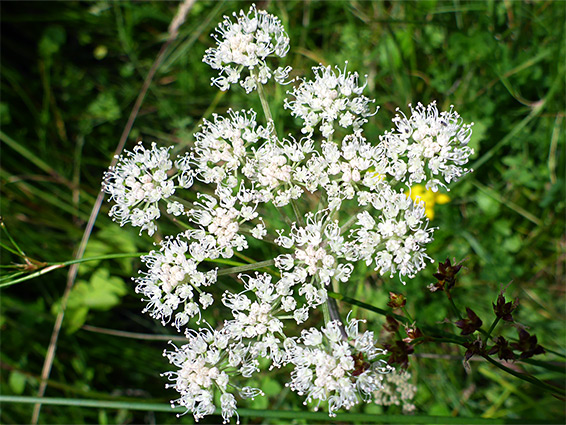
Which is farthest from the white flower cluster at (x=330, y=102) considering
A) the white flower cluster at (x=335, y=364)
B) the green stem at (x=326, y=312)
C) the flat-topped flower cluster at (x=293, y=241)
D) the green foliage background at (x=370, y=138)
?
the green foliage background at (x=370, y=138)

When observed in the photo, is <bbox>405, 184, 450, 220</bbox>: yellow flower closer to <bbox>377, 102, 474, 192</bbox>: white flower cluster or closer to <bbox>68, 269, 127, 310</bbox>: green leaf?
<bbox>377, 102, 474, 192</bbox>: white flower cluster

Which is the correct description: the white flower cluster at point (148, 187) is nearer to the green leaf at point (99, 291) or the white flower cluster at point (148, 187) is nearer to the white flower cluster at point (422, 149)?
the white flower cluster at point (422, 149)

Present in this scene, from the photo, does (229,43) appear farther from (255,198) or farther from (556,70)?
(556,70)

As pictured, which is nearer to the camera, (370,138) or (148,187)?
(148,187)

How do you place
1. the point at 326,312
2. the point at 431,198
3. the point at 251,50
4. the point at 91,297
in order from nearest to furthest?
the point at 326,312 < the point at 251,50 < the point at 431,198 < the point at 91,297

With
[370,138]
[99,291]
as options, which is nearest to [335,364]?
[370,138]

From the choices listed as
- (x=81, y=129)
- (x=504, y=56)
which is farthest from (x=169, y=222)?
(x=504, y=56)

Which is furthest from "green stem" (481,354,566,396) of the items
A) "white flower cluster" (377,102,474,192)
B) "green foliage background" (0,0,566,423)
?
"green foliage background" (0,0,566,423)

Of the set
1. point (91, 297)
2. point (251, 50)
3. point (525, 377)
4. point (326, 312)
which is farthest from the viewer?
point (91, 297)

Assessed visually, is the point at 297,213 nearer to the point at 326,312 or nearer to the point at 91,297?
the point at 326,312
